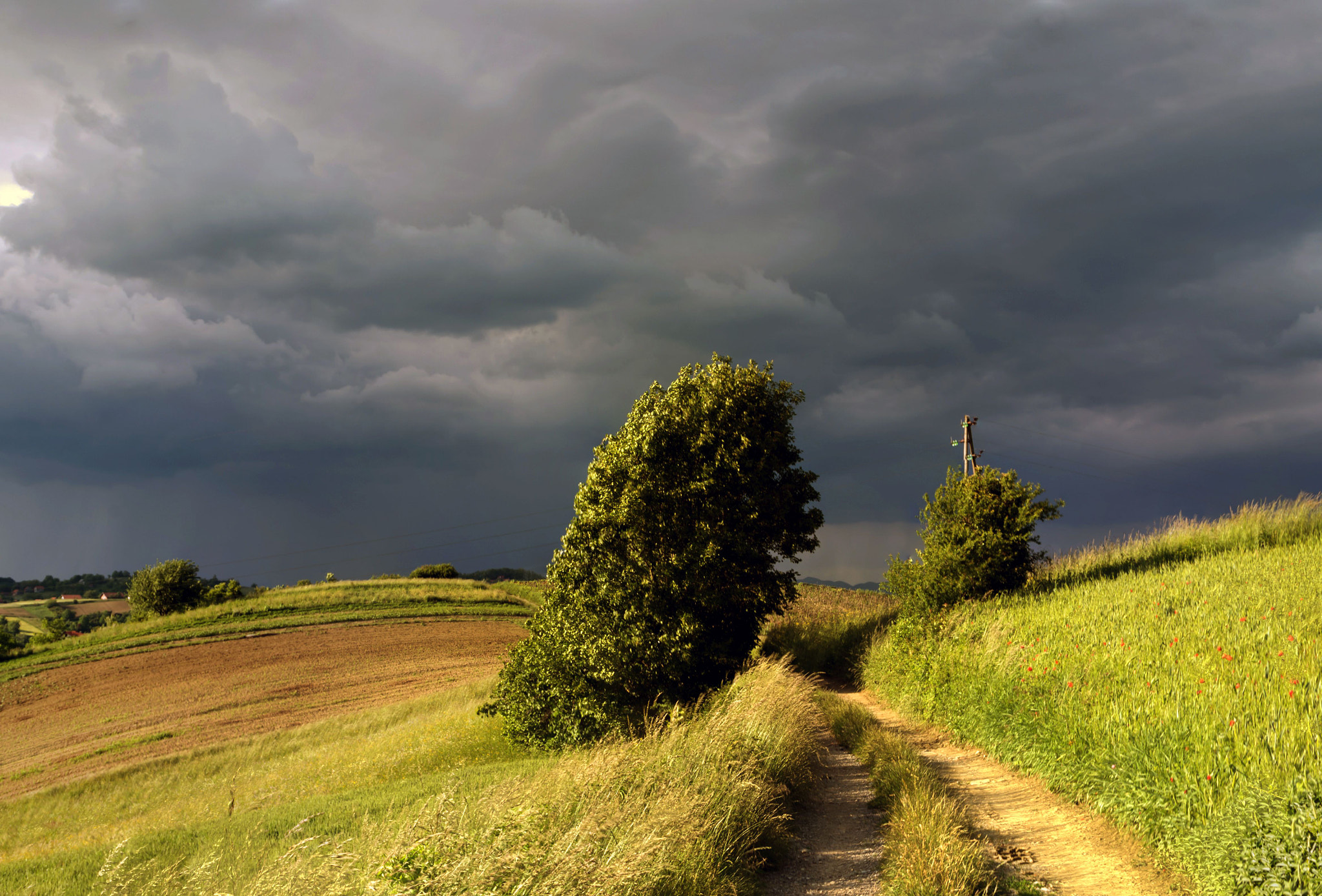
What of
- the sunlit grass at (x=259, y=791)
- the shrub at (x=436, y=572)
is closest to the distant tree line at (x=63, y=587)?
the shrub at (x=436, y=572)

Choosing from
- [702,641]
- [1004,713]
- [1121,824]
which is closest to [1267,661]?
[1121,824]

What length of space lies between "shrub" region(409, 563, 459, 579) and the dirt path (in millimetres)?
68075

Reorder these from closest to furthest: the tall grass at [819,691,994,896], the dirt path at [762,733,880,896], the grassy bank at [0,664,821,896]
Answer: the grassy bank at [0,664,821,896]
the tall grass at [819,691,994,896]
the dirt path at [762,733,880,896]

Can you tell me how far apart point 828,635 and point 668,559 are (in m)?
14.1

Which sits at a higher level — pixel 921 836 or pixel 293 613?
pixel 921 836

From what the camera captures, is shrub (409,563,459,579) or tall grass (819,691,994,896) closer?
tall grass (819,691,994,896)

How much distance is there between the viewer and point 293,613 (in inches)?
1949

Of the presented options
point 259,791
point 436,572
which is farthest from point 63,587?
point 259,791

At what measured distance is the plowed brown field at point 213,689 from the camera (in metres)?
24.9

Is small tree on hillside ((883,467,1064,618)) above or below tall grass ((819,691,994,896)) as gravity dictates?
above

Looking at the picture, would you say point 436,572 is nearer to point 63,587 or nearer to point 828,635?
point 828,635

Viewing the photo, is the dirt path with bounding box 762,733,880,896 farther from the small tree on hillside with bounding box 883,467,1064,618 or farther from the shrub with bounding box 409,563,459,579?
the shrub with bounding box 409,563,459,579

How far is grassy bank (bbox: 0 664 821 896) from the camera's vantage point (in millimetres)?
5512

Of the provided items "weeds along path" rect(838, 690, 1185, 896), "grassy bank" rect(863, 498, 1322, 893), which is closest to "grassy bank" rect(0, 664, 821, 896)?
"weeds along path" rect(838, 690, 1185, 896)
